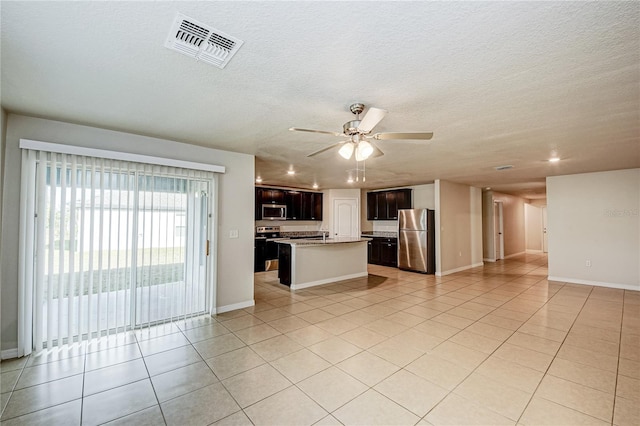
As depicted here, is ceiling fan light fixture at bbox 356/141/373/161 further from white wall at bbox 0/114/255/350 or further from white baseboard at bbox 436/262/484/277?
white baseboard at bbox 436/262/484/277

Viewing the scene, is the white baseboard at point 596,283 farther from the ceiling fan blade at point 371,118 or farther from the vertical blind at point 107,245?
the vertical blind at point 107,245

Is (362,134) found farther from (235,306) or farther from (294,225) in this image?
(294,225)

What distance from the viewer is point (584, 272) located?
5.80 meters

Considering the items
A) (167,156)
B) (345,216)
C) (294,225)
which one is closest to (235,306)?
(167,156)

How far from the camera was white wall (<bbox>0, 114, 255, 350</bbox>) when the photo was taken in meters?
2.64

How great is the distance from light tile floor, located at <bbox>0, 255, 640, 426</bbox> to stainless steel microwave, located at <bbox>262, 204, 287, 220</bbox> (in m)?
4.02

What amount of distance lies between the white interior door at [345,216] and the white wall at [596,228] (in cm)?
486

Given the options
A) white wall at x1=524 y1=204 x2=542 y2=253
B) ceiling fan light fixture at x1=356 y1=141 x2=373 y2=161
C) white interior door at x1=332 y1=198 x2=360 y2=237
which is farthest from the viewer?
white wall at x1=524 y1=204 x2=542 y2=253

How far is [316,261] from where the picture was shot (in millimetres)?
5617

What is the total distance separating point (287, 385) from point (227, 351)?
901 mm

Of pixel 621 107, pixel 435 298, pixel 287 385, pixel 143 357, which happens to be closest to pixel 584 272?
pixel 435 298

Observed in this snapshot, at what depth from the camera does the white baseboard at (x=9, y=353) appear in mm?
2611

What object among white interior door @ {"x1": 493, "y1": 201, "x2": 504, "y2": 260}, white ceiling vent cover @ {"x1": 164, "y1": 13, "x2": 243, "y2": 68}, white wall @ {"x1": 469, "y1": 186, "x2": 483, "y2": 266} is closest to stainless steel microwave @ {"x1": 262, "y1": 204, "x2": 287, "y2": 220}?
white wall @ {"x1": 469, "y1": 186, "x2": 483, "y2": 266}

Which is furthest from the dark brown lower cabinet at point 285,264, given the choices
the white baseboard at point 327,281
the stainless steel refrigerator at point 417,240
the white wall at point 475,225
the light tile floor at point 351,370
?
the white wall at point 475,225
